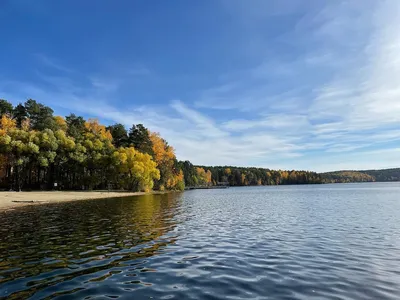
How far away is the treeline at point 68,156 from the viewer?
8025 centimetres

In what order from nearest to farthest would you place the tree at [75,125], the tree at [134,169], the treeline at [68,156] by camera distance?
the treeline at [68,156] < the tree at [134,169] < the tree at [75,125]

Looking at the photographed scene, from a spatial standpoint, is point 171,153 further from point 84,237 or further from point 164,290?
point 164,290

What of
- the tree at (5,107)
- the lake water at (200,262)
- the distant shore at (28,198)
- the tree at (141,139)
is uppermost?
the tree at (5,107)

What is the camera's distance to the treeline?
8025 centimetres

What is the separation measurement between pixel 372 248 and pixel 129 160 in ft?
283

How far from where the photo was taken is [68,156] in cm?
9244

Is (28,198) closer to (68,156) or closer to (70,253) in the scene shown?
(68,156)

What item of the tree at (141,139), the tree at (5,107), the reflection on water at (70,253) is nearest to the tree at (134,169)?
the tree at (141,139)

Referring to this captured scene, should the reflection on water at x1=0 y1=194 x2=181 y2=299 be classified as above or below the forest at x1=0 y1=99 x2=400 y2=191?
below

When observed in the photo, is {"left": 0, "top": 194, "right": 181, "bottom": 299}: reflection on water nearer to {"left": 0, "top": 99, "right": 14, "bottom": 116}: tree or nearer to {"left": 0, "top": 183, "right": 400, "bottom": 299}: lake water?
{"left": 0, "top": 183, "right": 400, "bottom": 299}: lake water

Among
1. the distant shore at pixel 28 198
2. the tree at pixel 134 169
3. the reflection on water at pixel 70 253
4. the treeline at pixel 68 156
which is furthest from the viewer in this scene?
the tree at pixel 134 169

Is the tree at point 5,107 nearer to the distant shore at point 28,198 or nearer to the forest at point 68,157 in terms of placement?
the forest at point 68,157

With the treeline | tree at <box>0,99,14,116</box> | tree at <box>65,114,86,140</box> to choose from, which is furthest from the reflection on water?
tree at <box>0,99,14,116</box>

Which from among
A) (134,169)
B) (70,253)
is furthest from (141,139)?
(70,253)
